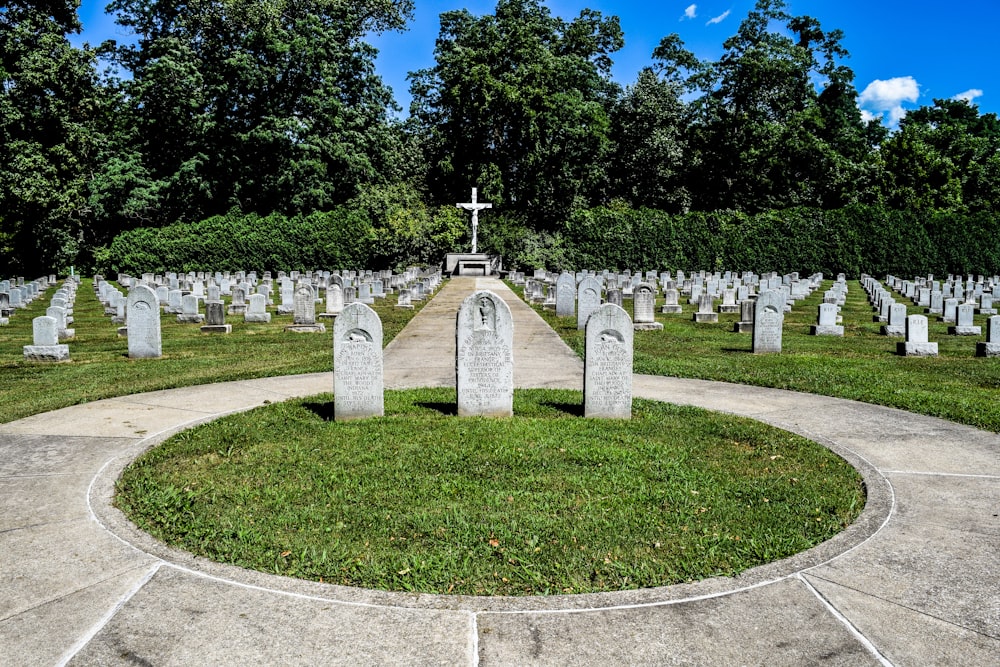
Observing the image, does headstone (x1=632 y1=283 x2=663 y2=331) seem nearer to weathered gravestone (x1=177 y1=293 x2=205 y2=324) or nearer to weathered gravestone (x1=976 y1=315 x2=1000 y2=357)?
weathered gravestone (x1=976 y1=315 x2=1000 y2=357)

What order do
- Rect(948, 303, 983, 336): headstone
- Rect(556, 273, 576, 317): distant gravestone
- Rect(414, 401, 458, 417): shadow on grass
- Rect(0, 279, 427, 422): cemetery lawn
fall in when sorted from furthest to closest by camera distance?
Rect(556, 273, 576, 317): distant gravestone < Rect(948, 303, 983, 336): headstone < Rect(0, 279, 427, 422): cemetery lawn < Rect(414, 401, 458, 417): shadow on grass

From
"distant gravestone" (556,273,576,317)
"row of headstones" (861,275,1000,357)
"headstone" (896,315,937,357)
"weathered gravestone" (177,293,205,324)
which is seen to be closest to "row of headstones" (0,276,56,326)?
"weathered gravestone" (177,293,205,324)

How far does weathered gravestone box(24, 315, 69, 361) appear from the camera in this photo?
13.1 m

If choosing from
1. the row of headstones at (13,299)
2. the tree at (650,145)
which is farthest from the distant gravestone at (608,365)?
the tree at (650,145)

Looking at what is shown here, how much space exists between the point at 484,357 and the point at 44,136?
5060 cm

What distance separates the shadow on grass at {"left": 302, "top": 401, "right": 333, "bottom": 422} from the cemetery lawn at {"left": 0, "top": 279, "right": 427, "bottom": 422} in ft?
8.71

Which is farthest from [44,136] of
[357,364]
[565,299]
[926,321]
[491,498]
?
[491,498]

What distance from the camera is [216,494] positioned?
19.5 feet

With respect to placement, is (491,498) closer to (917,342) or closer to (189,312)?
(917,342)

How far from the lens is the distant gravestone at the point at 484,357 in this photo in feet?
27.4

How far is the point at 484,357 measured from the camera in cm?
843

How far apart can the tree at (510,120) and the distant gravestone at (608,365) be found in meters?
40.8

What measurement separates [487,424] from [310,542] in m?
3.32

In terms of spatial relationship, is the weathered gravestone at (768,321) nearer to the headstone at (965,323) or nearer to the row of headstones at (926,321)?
the row of headstones at (926,321)
